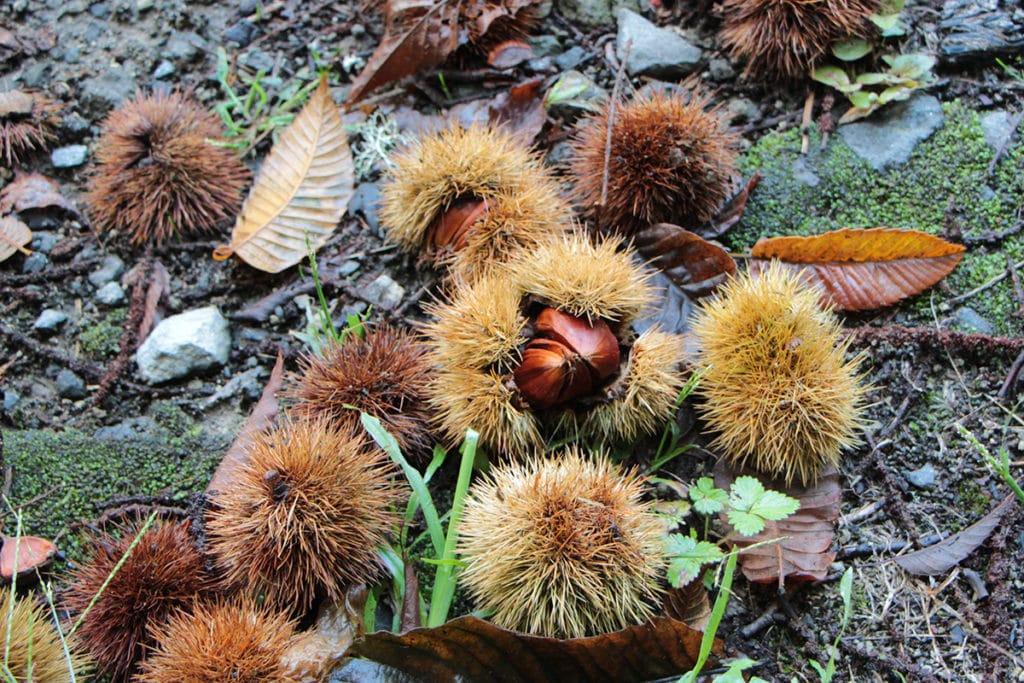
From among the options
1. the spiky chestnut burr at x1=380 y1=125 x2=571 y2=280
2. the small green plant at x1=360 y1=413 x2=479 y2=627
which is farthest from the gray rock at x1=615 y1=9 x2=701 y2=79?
the small green plant at x1=360 y1=413 x2=479 y2=627

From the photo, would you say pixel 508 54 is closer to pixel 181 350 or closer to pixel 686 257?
pixel 686 257

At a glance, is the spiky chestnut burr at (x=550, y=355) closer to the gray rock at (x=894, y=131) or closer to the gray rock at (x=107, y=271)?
the gray rock at (x=894, y=131)

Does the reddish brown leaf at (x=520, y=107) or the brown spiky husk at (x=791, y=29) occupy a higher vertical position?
the brown spiky husk at (x=791, y=29)

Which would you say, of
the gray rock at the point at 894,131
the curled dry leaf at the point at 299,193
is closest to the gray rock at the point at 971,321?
the gray rock at the point at 894,131

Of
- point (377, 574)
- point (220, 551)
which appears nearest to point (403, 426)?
point (377, 574)

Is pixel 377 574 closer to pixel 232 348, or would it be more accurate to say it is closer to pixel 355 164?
pixel 232 348

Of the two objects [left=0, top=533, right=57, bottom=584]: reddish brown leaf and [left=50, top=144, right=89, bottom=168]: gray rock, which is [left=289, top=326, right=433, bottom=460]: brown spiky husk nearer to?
→ [left=0, top=533, right=57, bottom=584]: reddish brown leaf
